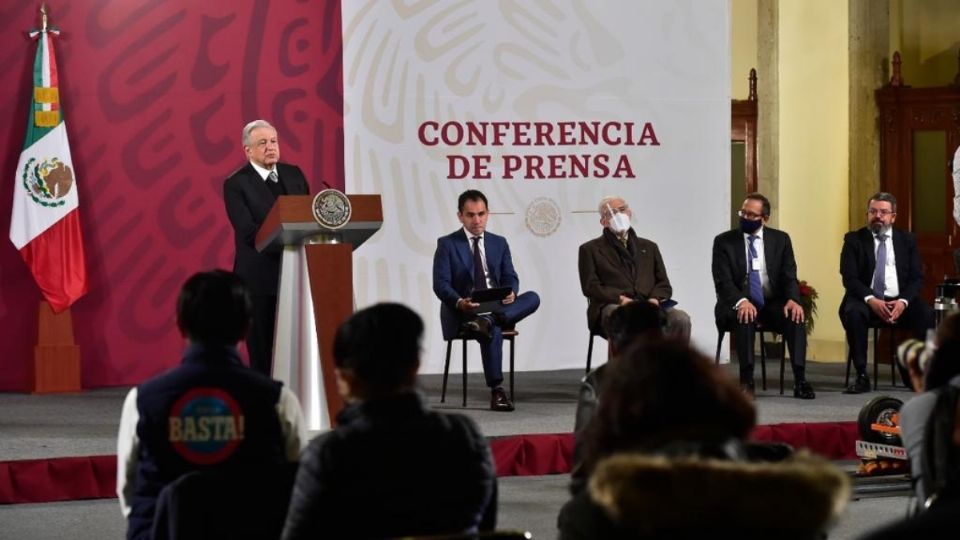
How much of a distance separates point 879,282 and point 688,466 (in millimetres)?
6516

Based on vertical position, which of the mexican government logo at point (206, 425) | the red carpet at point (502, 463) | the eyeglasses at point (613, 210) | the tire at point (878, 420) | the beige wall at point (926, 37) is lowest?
the red carpet at point (502, 463)

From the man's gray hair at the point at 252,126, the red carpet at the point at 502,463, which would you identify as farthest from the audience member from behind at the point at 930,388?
the man's gray hair at the point at 252,126

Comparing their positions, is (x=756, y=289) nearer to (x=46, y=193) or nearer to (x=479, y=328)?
(x=479, y=328)

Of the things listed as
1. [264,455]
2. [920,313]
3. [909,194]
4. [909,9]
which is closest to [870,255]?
[920,313]

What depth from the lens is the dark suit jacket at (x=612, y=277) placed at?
24.1 ft

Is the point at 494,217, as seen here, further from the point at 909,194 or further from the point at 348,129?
the point at 909,194

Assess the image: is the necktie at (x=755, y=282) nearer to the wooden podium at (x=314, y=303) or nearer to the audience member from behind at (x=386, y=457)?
the wooden podium at (x=314, y=303)

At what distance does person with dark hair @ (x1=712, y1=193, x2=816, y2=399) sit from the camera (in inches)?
295

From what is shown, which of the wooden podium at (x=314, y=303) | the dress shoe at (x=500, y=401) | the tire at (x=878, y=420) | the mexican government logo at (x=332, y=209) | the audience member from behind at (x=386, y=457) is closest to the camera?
the audience member from behind at (x=386, y=457)

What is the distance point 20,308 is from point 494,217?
261cm

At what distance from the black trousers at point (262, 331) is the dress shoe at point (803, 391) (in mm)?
2832

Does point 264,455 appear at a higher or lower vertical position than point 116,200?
lower

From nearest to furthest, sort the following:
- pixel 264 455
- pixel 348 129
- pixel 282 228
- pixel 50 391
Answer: pixel 264 455 → pixel 282 228 → pixel 50 391 → pixel 348 129

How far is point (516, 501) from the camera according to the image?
5641 millimetres
